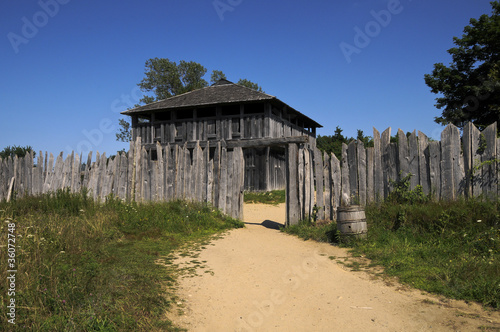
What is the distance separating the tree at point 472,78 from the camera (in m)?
17.6

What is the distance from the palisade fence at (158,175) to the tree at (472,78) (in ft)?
47.6

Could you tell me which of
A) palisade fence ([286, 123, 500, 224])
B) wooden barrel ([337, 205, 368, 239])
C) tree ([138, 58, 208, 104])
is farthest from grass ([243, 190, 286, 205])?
tree ([138, 58, 208, 104])

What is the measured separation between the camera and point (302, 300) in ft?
13.9

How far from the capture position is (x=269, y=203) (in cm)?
1631

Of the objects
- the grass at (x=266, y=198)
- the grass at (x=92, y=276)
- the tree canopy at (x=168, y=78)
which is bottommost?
the grass at (x=92, y=276)

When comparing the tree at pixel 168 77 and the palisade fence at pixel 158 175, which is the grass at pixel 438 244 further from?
the tree at pixel 168 77

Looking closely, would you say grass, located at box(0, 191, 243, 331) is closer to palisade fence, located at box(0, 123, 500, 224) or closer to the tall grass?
palisade fence, located at box(0, 123, 500, 224)

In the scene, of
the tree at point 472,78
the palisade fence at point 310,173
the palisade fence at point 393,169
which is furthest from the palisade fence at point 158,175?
the tree at point 472,78

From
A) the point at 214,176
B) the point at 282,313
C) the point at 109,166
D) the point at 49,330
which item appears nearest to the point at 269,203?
the point at 214,176

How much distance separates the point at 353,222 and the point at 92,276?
15.7 feet

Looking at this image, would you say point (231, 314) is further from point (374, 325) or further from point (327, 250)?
point (327, 250)

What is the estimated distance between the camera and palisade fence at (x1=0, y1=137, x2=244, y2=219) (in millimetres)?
9922

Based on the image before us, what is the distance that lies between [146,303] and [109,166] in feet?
28.0

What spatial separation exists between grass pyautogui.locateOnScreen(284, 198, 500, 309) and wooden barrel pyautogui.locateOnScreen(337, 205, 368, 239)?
0.16 m
